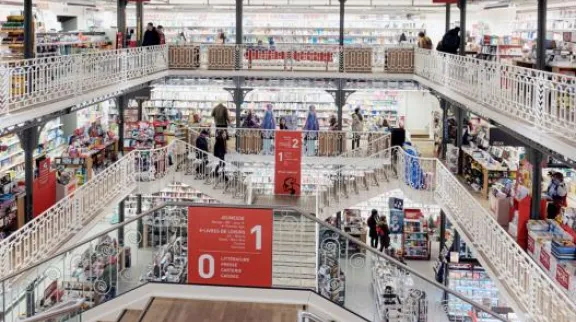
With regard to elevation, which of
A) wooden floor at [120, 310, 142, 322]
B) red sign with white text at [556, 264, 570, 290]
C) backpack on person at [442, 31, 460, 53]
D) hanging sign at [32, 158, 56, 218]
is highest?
backpack on person at [442, 31, 460, 53]

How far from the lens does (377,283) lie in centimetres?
1592

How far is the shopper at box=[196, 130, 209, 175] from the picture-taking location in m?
17.5

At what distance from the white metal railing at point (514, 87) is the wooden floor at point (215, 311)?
12.7ft

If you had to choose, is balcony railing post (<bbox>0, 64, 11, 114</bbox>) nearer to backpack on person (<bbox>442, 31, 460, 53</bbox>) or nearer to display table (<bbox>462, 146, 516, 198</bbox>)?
display table (<bbox>462, 146, 516, 198</bbox>)

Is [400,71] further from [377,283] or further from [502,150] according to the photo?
[377,283]

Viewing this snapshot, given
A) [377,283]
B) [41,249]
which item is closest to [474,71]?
[377,283]

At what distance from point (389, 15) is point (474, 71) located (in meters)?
13.3

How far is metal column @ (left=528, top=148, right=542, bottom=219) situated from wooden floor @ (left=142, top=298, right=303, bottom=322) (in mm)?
4581

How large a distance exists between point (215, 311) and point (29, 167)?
5394mm

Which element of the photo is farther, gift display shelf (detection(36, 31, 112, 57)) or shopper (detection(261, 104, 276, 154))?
shopper (detection(261, 104, 276, 154))

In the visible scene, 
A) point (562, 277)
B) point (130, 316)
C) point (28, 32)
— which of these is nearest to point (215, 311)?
point (130, 316)

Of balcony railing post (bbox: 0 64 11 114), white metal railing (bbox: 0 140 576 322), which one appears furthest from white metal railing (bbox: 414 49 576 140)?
balcony railing post (bbox: 0 64 11 114)

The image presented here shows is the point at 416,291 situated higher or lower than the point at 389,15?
lower

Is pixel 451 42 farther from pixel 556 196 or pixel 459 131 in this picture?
pixel 556 196
